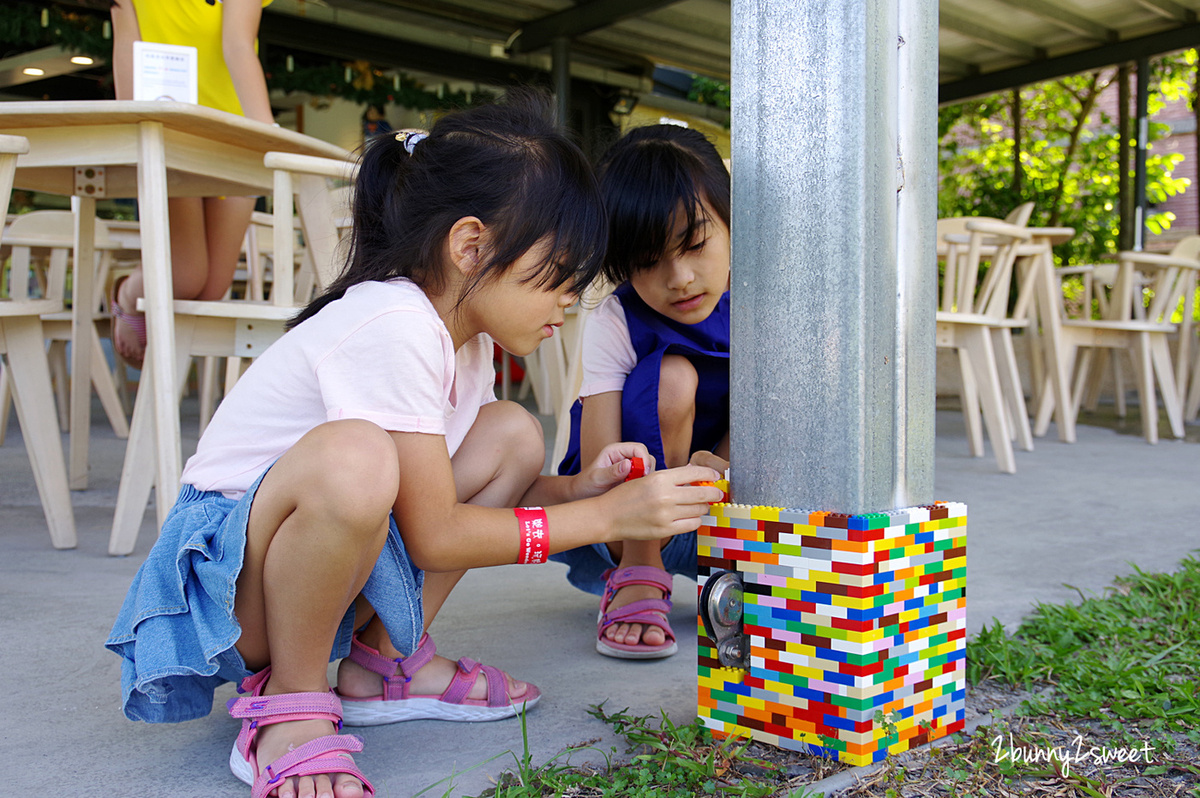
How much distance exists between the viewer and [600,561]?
5.24 ft

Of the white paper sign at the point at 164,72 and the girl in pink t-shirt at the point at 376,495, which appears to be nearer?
the girl in pink t-shirt at the point at 376,495

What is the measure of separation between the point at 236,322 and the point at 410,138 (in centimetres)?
106

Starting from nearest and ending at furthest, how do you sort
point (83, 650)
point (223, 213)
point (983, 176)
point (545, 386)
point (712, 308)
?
1. point (83, 650)
2. point (712, 308)
3. point (223, 213)
4. point (545, 386)
5. point (983, 176)

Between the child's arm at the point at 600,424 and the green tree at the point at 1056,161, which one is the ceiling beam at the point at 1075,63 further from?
the child's arm at the point at 600,424

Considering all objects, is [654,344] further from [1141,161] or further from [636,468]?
[1141,161]

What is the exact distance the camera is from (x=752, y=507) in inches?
40.9

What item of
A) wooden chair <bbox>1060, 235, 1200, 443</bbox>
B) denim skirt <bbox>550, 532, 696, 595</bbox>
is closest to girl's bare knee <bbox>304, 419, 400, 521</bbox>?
denim skirt <bbox>550, 532, 696, 595</bbox>

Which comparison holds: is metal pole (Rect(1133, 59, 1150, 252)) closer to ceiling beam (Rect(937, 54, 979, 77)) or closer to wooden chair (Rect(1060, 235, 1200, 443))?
ceiling beam (Rect(937, 54, 979, 77))

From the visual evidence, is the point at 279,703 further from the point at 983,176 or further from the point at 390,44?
the point at 983,176

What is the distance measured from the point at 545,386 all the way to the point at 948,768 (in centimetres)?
375

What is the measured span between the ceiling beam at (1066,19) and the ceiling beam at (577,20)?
2.29m

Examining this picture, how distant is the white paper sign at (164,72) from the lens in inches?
82.6

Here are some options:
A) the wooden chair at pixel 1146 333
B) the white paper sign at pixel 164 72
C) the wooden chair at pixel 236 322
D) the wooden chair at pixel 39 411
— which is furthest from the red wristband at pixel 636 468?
the wooden chair at pixel 1146 333

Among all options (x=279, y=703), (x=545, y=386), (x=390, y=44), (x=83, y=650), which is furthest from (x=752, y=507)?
(x=390, y=44)
